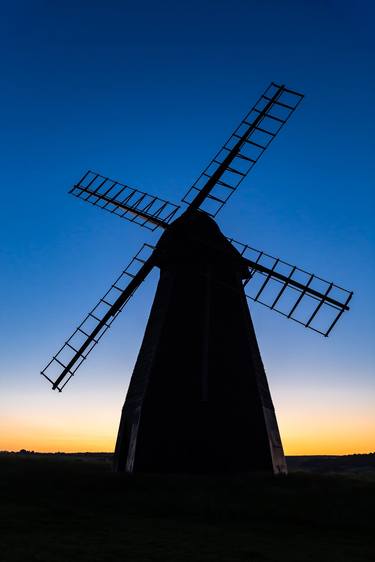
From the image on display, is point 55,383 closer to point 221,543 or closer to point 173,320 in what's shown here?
point 173,320

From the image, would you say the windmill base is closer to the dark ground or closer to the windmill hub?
the windmill hub

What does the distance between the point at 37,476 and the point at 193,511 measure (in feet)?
17.3

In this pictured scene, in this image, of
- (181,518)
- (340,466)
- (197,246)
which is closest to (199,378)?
(197,246)

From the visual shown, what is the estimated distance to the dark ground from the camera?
736cm

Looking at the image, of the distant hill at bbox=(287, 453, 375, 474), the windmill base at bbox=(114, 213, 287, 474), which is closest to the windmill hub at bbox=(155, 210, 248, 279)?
the windmill base at bbox=(114, 213, 287, 474)

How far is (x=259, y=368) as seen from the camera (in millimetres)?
15633

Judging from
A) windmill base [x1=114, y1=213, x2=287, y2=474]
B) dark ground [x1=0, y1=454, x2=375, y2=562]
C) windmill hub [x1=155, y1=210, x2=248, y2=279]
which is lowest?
dark ground [x1=0, y1=454, x2=375, y2=562]

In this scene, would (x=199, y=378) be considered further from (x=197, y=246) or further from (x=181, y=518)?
(x=181, y=518)

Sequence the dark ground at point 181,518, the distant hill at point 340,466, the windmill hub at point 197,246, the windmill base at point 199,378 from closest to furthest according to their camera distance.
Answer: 1. the dark ground at point 181,518
2. the windmill base at point 199,378
3. the windmill hub at point 197,246
4. the distant hill at point 340,466

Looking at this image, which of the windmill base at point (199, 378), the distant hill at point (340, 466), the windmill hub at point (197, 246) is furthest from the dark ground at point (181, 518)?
the distant hill at point (340, 466)

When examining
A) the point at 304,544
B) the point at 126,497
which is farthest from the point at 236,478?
the point at 304,544

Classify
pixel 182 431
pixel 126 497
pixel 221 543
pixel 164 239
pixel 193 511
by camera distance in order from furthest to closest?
pixel 164 239 → pixel 182 431 → pixel 126 497 → pixel 193 511 → pixel 221 543

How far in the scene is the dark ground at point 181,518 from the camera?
736cm

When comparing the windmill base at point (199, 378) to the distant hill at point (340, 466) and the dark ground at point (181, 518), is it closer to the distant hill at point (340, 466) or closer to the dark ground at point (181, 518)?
the dark ground at point (181, 518)
